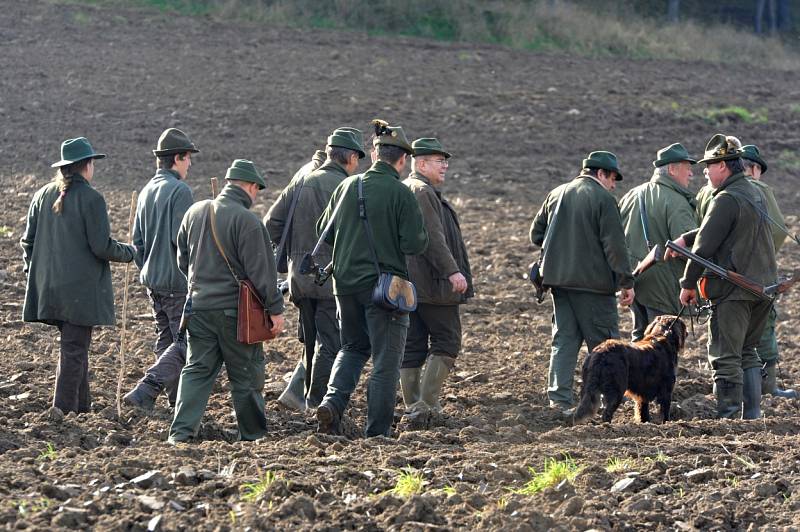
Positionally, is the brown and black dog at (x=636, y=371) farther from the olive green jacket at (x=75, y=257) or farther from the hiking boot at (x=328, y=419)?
the olive green jacket at (x=75, y=257)

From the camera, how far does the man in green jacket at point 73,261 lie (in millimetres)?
8781

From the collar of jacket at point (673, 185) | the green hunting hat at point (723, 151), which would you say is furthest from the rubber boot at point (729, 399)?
the collar of jacket at point (673, 185)

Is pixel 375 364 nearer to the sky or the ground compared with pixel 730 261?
nearer to the ground

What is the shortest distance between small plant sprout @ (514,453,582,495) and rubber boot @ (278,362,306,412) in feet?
9.38

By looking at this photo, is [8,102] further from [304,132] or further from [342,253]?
[342,253]

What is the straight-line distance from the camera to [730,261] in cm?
936

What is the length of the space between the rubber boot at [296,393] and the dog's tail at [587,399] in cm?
200

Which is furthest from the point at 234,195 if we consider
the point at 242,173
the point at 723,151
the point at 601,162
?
the point at 723,151

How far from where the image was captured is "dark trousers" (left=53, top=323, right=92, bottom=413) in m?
8.82

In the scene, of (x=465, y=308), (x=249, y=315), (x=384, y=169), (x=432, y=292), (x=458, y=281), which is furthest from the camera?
(x=465, y=308)

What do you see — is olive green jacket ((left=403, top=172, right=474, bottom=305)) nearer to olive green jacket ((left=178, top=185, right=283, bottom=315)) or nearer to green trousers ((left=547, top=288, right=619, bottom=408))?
green trousers ((left=547, top=288, right=619, bottom=408))

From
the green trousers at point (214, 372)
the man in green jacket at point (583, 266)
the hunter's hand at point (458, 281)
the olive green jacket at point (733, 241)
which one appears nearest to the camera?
the green trousers at point (214, 372)

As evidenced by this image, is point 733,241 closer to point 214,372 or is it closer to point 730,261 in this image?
point 730,261

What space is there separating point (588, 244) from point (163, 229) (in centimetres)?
310
